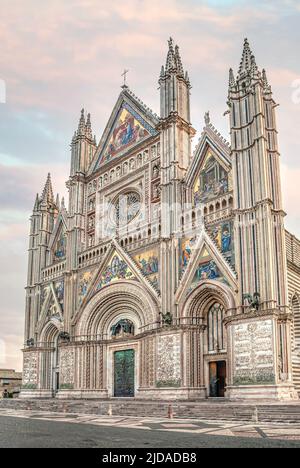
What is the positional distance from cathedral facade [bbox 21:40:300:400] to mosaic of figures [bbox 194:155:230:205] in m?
0.09

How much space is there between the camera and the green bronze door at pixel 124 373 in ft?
110

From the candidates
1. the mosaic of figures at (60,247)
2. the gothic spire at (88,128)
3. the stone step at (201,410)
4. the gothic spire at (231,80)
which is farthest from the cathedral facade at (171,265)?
the stone step at (201,410)

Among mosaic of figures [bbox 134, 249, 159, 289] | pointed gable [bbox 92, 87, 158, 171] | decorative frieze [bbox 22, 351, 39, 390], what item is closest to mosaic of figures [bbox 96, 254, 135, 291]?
mosaic of figures [bbox 134, 249, 159, 289]

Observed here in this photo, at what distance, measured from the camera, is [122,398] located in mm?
32750

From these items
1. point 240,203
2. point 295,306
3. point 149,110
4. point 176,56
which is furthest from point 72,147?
point 295,306

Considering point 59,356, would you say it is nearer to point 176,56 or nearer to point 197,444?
point 176,56

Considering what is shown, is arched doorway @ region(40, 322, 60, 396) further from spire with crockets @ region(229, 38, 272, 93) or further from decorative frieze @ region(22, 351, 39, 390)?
spire with crockets @ region(229, 38, 272, 93)

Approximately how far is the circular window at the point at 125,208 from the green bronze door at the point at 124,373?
31.1 ft

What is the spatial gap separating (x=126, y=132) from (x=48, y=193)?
35.5ft

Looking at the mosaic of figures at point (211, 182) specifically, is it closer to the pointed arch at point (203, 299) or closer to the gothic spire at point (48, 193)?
the pointed arch at point (203, 299)

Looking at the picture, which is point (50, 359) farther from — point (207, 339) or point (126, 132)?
point (126, 132)

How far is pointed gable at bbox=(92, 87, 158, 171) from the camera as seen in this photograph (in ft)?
125

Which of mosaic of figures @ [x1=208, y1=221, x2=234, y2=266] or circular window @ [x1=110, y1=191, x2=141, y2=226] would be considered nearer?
mosaic of figures @ [x1=208, y1=221, x2=234, y2=266]
